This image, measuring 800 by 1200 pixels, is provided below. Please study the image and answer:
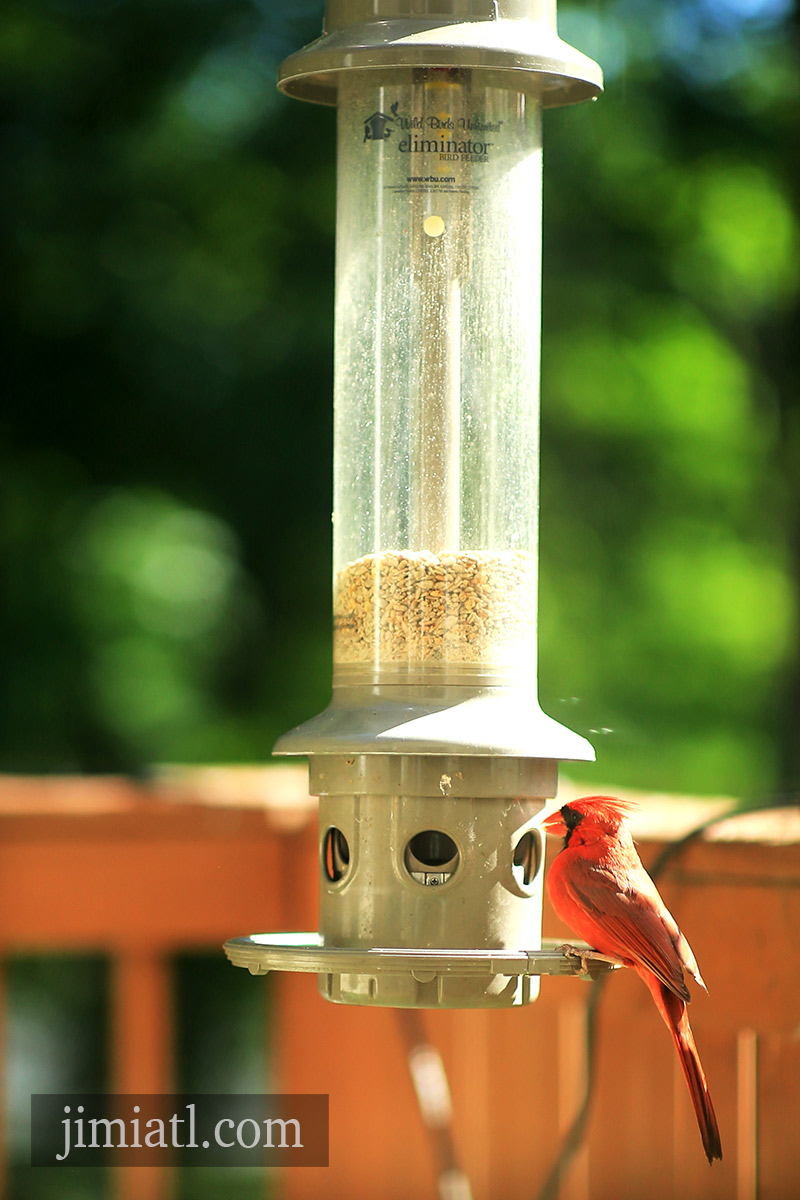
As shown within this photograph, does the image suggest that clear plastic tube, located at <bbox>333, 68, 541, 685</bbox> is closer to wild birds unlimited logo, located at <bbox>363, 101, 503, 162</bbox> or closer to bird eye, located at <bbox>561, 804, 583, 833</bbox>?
wild birds unlimited logo, located at <bbox>363, 101, 503, 162</bbox>

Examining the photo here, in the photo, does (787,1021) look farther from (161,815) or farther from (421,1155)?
(161,815)

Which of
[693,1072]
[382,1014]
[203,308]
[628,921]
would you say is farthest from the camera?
[203,308]

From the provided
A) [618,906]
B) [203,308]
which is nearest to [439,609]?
[618,906]

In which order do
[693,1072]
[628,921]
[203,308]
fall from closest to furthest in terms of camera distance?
1. [693,1072]
2. [628,921]
3. [203,308]

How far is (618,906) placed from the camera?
214 cm

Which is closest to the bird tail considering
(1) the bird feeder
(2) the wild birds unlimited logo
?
(1) the bird feeder

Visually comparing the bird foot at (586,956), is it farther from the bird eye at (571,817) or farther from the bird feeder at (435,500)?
the bird eye at (571,817)

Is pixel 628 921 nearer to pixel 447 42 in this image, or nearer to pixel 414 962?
pixel 414 962

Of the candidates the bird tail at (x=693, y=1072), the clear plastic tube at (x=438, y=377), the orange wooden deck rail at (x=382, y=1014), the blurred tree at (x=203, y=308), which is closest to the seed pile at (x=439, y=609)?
the clear plastic tube at (x=438, y=377)

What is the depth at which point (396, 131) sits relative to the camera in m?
2.30

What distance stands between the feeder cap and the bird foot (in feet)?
3.80

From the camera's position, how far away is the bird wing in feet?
6.93

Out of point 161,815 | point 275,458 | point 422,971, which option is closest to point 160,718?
point 275,458

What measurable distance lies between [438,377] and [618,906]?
30.1 inches
